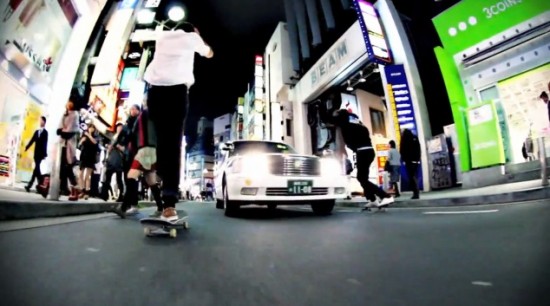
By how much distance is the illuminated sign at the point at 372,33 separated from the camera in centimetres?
991

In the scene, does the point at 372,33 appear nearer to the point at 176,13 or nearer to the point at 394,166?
the point at 394,166

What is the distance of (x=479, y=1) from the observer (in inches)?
31.2

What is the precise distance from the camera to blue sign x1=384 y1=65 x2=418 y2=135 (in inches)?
377

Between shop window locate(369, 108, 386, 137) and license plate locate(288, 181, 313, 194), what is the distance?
12.7m

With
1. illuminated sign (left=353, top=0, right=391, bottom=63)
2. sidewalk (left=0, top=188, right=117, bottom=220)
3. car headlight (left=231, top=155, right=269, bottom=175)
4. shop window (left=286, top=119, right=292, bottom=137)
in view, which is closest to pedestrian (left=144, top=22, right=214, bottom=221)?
sidewalk (left=0, top=188, right=117, bottom=220)

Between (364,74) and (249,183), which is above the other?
(364,74)

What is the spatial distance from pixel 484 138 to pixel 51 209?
8.34 m

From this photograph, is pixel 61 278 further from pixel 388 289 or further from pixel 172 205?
pixel 172 205

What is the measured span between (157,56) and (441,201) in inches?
190

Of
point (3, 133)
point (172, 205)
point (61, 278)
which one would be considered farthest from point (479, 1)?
point (172, 205)

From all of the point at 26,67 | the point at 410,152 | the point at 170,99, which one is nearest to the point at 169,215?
the point at 170,99

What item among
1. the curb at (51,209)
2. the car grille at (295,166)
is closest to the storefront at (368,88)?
the car grille at (295,166)

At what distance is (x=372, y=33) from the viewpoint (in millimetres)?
10227

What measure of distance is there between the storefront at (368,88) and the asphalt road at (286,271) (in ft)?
28.2
